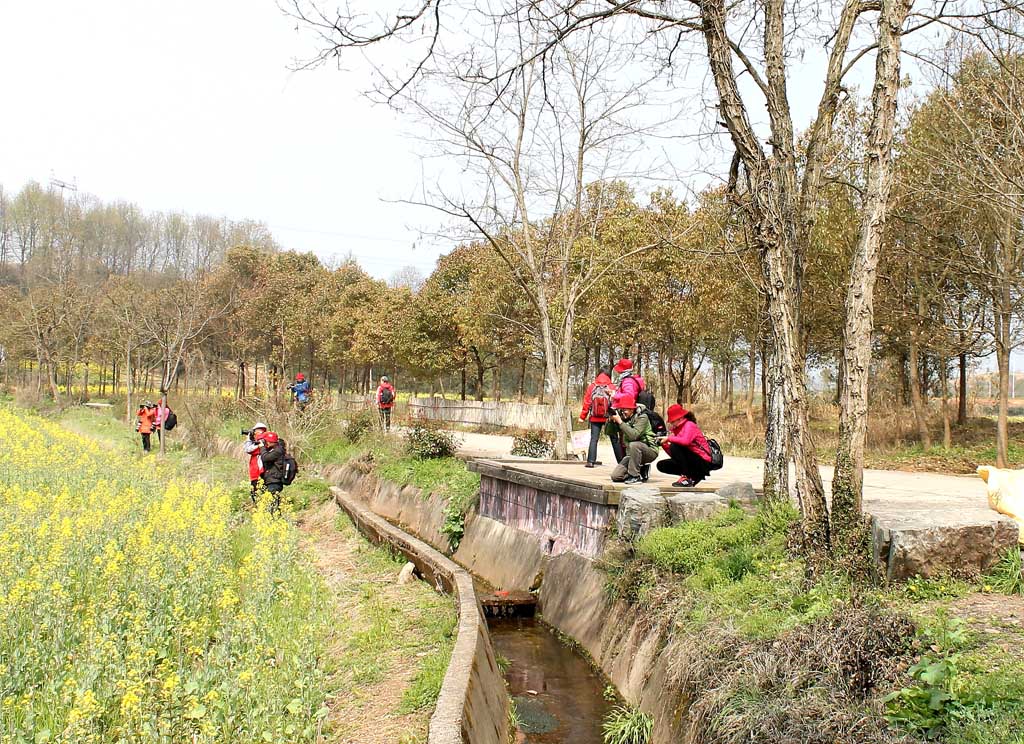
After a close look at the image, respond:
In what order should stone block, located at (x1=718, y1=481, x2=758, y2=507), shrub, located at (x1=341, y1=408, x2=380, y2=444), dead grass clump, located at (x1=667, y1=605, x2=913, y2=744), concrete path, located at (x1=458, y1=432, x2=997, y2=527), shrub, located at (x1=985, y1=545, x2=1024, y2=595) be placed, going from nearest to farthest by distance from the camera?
1. dead grass clump, located at (x1=667, y1=605, x2=913, y2=744)
2. shrub, located at (x1=985, y1=545, x2=1024, y2=595)
3. concrete path, located at (x1=458, y1=432, x2=997, y2=527)
4. stone block, located at (x1=718, y1=481, x2=758, y2=507)
5. shrub, located at (x1=341, y1=408, x2=380, y2=444)

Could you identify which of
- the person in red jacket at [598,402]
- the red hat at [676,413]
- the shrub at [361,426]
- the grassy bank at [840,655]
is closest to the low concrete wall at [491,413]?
the shrub at [361,426]

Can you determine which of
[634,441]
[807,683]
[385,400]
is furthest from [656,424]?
[385,400]

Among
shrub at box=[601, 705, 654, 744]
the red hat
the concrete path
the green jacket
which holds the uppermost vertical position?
the red hat

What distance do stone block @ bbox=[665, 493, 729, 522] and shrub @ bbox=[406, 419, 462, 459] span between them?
9.54 metres

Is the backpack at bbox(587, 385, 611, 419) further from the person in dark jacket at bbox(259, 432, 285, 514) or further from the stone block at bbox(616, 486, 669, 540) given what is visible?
the person in dark jacket at bbox(259, 432, 285, 514)

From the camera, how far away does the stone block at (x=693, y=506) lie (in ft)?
28.2

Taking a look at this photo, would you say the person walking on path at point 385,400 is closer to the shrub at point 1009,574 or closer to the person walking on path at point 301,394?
the person walking on path at point 301,394

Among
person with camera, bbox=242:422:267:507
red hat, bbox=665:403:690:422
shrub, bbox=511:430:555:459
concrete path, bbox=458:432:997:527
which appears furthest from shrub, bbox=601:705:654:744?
shrub, bbox=511:430:555:459

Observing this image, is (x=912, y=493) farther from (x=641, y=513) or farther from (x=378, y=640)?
(x=378, y=640)

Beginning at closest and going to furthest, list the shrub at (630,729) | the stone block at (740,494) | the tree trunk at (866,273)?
the shrub at (630,729) < the tree trunk at (866,273) < the stone block at (740,494)

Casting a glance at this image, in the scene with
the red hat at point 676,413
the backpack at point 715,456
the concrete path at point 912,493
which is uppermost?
the red hat at point 676,413

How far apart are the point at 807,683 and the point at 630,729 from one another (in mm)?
1857

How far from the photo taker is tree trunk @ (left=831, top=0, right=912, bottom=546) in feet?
22.0

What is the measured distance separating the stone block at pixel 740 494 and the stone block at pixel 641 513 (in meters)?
0.68
